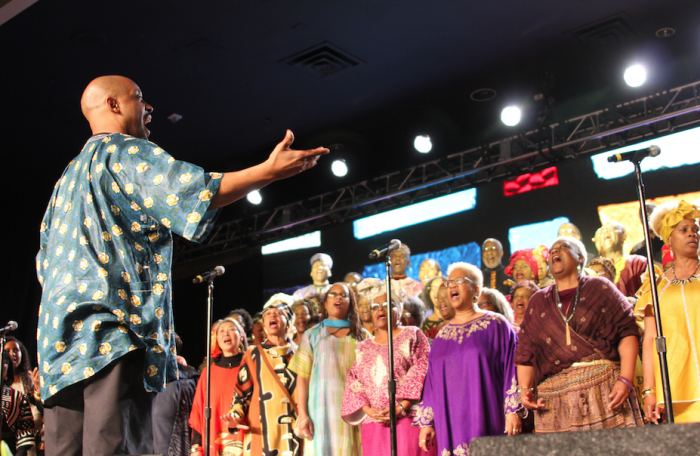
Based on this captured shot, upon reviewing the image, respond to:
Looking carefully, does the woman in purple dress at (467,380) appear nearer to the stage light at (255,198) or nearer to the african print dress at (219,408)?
the african print dress at (219,408)

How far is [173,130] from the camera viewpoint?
7.88 meters

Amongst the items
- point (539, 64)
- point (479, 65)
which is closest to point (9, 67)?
point (479, 65)

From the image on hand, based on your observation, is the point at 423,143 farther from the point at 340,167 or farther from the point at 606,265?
the point at 606,265

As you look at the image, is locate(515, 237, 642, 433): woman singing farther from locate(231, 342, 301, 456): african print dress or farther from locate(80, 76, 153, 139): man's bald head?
locate(80, 76, 153, 139): man's bald head

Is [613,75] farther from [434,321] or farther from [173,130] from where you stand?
[173,130]

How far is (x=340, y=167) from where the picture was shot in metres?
8.15

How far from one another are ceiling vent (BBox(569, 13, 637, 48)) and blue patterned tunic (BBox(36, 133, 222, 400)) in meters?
5.46

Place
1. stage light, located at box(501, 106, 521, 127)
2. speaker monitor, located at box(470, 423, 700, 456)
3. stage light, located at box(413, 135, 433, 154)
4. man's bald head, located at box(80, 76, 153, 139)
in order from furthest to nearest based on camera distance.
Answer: stage light, located at box(413, 135, 433, 154), stage light, located at box(501, 106, 521, 127), man's bald head, located at box(80, 76, 153, 139), speaker monitor, located at box(470, 423, 700, 456)

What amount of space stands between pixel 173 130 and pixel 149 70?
1.35 metres

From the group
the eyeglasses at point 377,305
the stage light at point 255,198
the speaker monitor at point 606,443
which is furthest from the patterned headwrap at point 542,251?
the speaker monitor at point 606,443

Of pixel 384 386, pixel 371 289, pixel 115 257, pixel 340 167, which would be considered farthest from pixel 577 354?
pixel 340 167

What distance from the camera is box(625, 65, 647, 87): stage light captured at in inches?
242

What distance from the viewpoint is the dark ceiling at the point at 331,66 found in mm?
5848

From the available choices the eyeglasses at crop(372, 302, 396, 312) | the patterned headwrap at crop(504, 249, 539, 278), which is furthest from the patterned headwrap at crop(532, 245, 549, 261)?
the eyeglasses at crop(372, 302, 396, 312)
